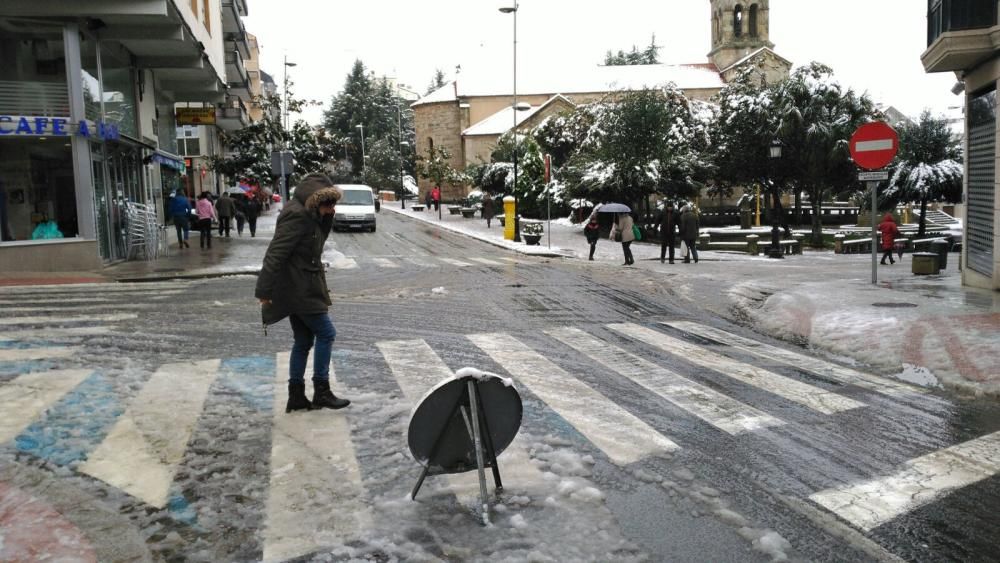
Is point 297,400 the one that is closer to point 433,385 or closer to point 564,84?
point 433,385

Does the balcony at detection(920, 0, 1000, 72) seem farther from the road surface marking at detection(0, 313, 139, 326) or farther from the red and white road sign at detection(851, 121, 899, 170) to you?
the road surface marking at detection(0, 313, 139, 326)

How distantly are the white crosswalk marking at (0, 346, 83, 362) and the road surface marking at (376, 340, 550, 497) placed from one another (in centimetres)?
318

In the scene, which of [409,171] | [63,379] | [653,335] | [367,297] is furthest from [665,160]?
[409,171]

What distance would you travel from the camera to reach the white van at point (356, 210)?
33.8 meters

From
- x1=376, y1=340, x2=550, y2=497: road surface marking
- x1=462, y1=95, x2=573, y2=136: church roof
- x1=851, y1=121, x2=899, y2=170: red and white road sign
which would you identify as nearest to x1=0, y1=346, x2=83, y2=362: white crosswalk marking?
x1=376, y1=340, x2=550, y2=497: road surface marking

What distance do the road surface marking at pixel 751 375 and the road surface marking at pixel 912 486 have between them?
1.15 m

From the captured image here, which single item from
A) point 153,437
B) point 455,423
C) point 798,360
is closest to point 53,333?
point 153,437

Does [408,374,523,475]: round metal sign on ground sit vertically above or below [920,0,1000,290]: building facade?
below

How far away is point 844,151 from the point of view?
3562 centimetres

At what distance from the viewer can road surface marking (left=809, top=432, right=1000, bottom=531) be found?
13.7 ft

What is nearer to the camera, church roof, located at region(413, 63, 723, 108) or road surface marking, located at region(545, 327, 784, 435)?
road surface marking, located at region(545, 327, 784, 435)

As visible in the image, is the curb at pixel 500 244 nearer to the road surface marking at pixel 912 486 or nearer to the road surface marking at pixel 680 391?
the road surface marking at pixel 680 391

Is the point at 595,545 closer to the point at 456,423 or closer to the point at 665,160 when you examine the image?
the point at 456,423

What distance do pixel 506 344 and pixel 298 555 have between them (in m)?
5.41
